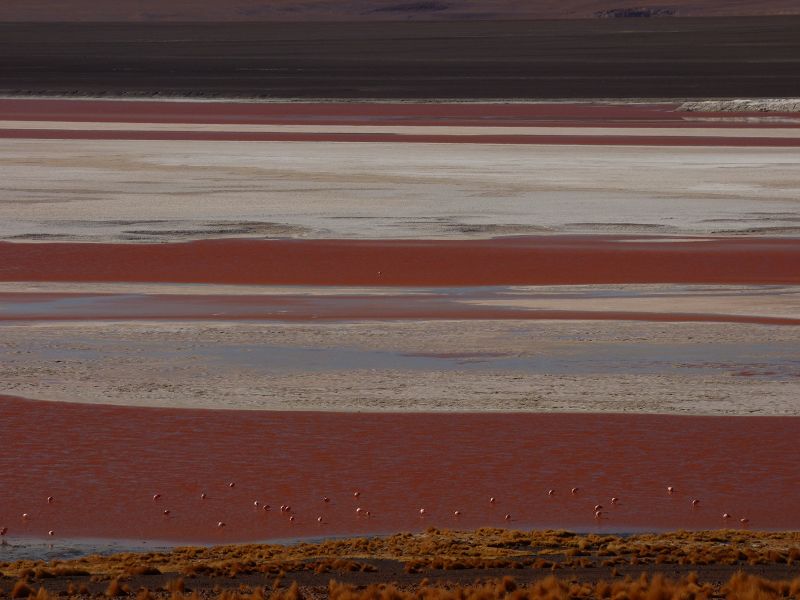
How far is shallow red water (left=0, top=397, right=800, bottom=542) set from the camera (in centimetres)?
945

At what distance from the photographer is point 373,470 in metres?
10.5

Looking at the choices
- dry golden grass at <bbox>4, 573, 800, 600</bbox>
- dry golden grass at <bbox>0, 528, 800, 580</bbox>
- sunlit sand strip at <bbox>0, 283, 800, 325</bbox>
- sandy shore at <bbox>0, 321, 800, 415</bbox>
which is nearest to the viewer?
dry golden grass at <bbox>4, 573, 800, 600</bbox>

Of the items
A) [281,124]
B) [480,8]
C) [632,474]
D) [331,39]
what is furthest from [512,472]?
[480,8]

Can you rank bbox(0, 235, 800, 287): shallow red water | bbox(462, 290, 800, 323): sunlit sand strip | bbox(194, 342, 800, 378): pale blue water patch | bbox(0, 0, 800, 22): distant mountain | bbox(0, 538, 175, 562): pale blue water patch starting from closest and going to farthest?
1. bbox(0, 538, 175, 562): pale blue water patch
2. bbox(194, 342, 800, 378): pale blue water patch
3. bbox(462, 290, 800, 323): sunlit sand strip
4. bbox(0, 235, 800, 287): shallow red water
5. bbox(0, 0, 800, 22): distant mountain

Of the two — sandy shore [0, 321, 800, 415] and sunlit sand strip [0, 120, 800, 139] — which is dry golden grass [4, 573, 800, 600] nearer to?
sandy shore [0, 321, 800, 415]

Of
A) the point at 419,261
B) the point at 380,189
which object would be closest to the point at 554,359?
the point at 419,261

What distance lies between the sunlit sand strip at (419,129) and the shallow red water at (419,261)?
1613 cm

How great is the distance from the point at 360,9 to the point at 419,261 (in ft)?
412

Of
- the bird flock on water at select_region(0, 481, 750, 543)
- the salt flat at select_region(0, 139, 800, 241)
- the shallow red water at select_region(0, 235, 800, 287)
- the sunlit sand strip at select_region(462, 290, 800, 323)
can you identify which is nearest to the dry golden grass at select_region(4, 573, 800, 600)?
the bird flock on water at select_region(0, 481, 750, 543)

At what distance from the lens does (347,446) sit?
1112 cm

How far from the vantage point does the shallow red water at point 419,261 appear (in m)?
18.2

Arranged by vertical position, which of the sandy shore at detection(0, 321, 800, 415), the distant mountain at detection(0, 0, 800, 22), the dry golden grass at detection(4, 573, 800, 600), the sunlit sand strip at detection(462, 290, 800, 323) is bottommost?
the dry golden grass at detection(4, 573, 800, 600)

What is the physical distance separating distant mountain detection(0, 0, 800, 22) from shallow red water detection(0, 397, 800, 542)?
112 m

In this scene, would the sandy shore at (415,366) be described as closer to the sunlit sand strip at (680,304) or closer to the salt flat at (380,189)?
the sunlit sand strip at (680,304)
